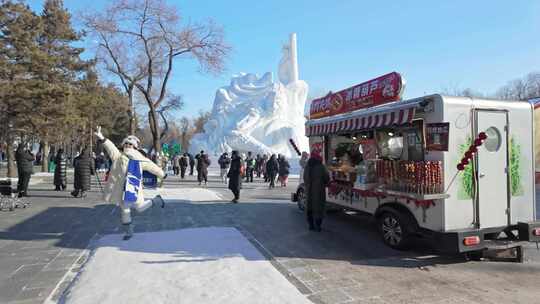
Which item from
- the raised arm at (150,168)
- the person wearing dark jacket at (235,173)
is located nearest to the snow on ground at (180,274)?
the raised arm at (150,168)

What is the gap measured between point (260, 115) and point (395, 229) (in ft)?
122

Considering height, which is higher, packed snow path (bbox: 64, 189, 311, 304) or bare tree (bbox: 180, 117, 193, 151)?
bare tree (bbox: 180, 117, 193, 151)

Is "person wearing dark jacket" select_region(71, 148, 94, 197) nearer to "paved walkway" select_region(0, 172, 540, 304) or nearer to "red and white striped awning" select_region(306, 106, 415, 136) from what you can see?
"paved walkway" select_region(0, 172, 540, 304)

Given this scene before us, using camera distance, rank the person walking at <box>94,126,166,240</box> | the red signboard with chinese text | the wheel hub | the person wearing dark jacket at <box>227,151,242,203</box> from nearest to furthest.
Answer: the wheel hub, the person walking at <box>94,126,166,240</box>, the red signboard with chinese text, the person wearing dark jacket at <box>227,151,242,203</box>

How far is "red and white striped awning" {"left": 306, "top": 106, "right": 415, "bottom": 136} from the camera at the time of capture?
18.9 feet

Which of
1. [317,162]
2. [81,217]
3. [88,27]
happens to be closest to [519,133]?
[317,162]

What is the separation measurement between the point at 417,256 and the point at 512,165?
2068 millimetres

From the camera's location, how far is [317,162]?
24.0 ft

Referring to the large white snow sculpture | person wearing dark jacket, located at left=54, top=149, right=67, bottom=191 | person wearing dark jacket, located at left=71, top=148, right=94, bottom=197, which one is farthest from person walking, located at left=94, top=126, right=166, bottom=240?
the large white snow sculpture

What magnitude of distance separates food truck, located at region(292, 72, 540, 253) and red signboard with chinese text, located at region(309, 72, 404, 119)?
829 mm

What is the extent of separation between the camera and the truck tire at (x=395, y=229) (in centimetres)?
578

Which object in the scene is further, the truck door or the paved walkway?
the truck door

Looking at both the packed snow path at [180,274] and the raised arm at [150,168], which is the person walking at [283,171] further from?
the raised arm at [150,168]

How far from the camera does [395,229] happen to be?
604 cm
